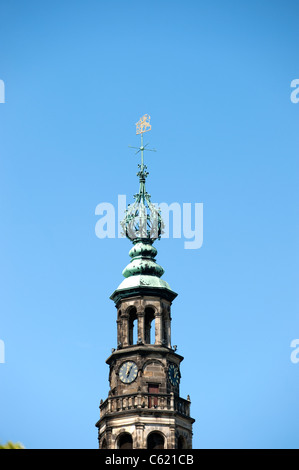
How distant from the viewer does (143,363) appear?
360 ft

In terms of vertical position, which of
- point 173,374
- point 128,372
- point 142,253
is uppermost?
point 142,253

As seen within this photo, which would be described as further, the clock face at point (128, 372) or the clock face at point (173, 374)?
the clock face at point (173, 374)

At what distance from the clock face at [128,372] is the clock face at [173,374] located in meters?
3.02

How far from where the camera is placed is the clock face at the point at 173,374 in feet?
362

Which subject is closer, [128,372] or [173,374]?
[128,372]

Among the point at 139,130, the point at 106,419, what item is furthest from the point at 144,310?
the point at 139,130

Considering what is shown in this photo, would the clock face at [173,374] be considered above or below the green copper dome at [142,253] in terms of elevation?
below

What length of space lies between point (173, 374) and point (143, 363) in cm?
301

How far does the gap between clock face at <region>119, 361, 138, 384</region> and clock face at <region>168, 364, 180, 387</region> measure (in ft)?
9.92

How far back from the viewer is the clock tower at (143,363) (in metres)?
107

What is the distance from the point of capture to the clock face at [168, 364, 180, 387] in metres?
110

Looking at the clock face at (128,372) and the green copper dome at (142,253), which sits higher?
the green copper dome at (142,253)
